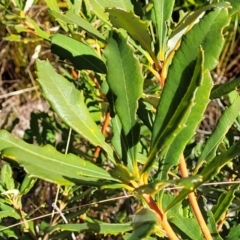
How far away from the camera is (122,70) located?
780 mm

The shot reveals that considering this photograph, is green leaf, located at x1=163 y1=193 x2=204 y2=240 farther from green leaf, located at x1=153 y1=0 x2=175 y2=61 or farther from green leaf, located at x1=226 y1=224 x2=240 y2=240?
green leaf, located at x1=153 y1=0 x2=175 y2=61

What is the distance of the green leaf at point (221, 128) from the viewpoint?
3.05 ft

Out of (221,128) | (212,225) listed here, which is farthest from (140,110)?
(212,225)

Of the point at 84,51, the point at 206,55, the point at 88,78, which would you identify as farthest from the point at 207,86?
the point at 88,78

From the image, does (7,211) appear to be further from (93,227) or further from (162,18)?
(162,18)

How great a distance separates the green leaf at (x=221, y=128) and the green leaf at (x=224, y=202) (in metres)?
0.10

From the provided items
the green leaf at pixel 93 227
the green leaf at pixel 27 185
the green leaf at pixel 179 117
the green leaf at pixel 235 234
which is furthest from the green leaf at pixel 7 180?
the green leaf at pixel 179 117

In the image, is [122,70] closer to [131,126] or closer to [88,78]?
[131,126]

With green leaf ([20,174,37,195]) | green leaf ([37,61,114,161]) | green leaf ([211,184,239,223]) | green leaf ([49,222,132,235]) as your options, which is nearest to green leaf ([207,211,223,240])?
green leaf ([211,184,239,223])

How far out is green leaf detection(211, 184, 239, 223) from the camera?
1010 mm

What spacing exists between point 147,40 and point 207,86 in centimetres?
15

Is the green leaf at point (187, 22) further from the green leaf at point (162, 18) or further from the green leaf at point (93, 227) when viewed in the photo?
the green leaf at point (93, 227)

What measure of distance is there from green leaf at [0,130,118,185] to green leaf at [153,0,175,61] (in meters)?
0.22

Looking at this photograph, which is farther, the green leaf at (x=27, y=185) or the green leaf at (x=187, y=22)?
the green leaf at (x=27, y=185)
